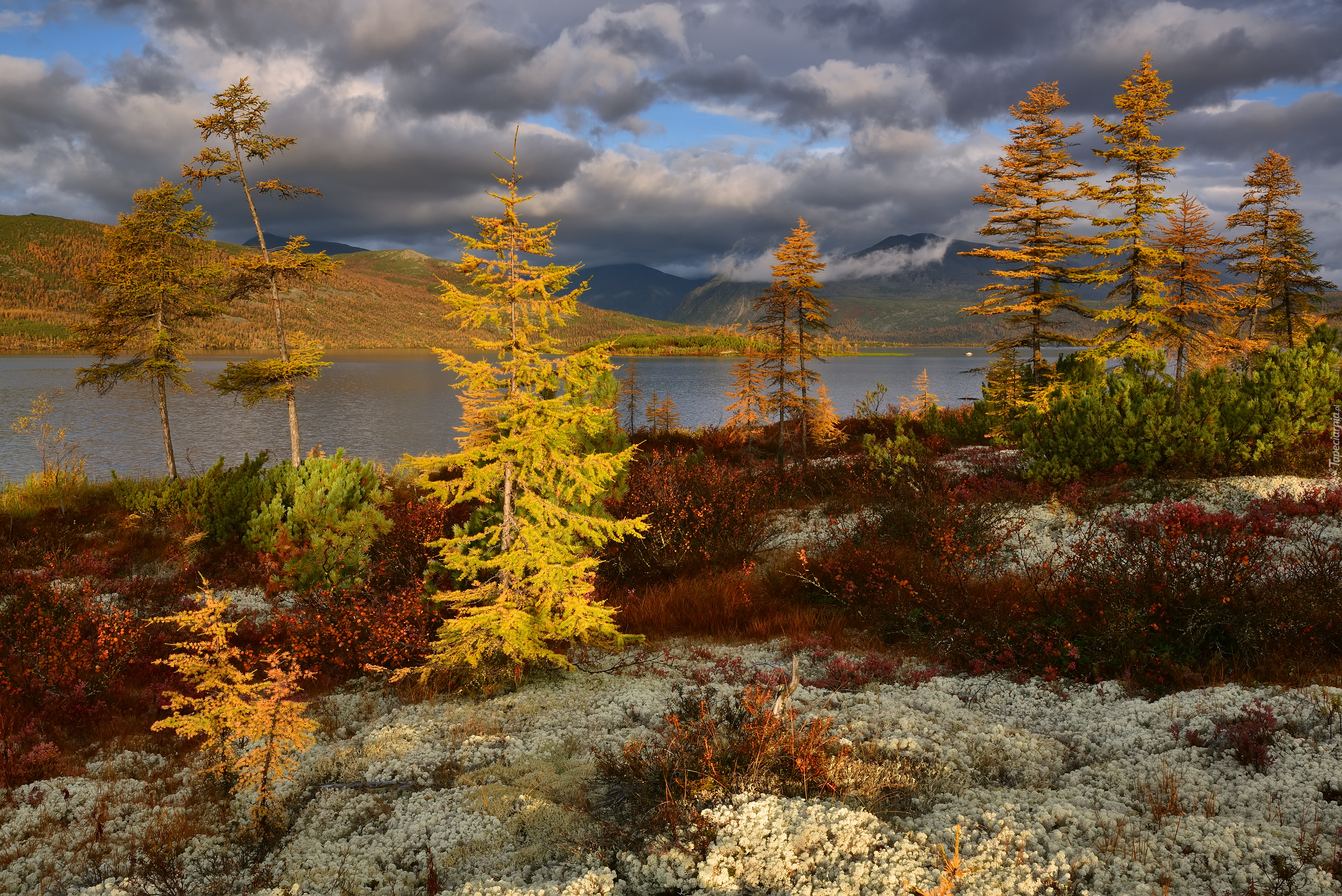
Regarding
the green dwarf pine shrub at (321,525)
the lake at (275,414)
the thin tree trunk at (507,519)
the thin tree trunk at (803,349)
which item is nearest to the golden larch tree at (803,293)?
the thin tree trunk at (803,349)

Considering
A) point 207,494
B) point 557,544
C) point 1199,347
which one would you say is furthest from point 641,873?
point 1199,347

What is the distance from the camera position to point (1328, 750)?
3709 mm

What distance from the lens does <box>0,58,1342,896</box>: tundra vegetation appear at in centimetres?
340

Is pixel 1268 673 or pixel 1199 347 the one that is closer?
pixel 1268 673

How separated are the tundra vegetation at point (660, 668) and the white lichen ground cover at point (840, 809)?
0.03 metres

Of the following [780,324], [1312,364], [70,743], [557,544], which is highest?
[780,324]

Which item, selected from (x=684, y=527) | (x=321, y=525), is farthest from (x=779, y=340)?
(x=321, y=525)

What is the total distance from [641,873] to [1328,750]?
402 centimetres

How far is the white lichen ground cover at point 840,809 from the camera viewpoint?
9.89ft

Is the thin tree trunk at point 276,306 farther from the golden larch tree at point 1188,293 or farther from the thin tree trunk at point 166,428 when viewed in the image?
the golden larch tree at point 1188,293

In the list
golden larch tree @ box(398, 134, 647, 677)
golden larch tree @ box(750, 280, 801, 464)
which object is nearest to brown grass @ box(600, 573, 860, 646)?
golden larch tree @ box(398, 134, 647, 677)

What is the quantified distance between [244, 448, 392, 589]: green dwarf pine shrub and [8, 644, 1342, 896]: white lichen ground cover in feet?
14.2

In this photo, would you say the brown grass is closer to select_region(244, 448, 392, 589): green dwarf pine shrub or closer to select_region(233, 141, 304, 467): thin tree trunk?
select_region(244, 448, 392, 589): green dwarf pine shrub

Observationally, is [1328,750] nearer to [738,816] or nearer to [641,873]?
[738,816]
